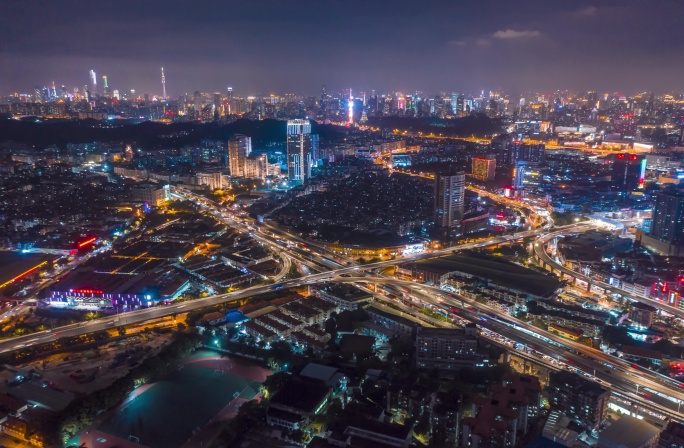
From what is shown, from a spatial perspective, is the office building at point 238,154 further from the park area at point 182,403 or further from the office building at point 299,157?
the park area at point 182,403

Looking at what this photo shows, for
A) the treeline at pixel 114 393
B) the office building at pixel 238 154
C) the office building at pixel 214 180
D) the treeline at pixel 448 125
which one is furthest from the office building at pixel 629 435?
the treeline at pixel 448 125

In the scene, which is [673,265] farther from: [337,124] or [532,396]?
[337,124]

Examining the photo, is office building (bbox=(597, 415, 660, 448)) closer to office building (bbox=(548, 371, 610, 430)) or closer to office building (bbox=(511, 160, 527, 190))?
office building (bbox=(548, 371, 610, 430))

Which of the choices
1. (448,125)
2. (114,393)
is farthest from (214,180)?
(448,125)

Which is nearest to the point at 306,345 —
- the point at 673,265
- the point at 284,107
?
the point at 673,265

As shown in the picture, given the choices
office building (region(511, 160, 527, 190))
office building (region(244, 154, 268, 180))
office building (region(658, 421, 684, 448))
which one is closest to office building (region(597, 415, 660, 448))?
office building (region(658, 421, 684, 448))

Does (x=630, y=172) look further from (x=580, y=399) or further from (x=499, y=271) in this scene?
(x=580, y=399)
